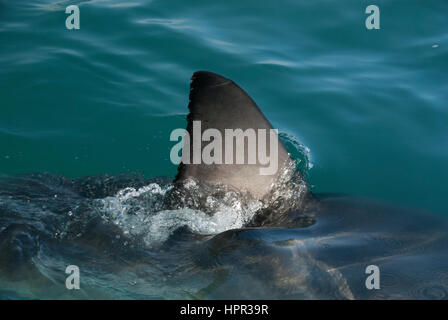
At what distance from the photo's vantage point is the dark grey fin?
4.19 meters

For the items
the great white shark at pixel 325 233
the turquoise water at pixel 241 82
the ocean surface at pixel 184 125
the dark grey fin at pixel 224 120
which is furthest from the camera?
the turquoise water at pixel 241 82

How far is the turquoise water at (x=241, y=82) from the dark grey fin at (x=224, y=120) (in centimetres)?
142

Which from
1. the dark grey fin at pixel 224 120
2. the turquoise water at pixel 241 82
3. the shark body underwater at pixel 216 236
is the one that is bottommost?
the shark body underwater at pixel 216 236

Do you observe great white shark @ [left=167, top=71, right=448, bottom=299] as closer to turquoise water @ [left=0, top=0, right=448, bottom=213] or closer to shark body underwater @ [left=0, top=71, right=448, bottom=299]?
shark body underwater @ [left=0, top=71, right=448, bottom=299]

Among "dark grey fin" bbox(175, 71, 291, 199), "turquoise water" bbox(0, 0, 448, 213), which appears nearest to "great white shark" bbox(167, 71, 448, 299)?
"dark grey fin" bbox(175, 71, 291, 199)

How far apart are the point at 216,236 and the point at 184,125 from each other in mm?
2614

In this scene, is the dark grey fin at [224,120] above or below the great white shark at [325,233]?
above

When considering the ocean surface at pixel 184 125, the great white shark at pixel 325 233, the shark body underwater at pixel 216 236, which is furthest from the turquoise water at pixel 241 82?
the great white shark at pixel 325 233

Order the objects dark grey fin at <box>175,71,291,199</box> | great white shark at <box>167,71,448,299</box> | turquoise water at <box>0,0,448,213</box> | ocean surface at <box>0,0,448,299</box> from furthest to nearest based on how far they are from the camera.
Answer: turquoise water at <box>0,0,448,213</box> < dark grey fin at <box>175,71,291,199</box> < ocean surface at <box>0,0,448,299</box> < great white shark at <box>167,71,448,299</box>

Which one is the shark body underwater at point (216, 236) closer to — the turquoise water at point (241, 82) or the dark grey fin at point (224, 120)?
the dark grey fin at point (224, 120)

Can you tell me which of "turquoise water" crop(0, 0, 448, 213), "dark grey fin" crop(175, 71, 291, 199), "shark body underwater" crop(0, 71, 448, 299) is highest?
"turquoise water" crop(0, 0, 448, 213)

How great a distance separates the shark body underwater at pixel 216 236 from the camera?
338cm

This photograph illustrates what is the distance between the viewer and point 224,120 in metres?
4.20

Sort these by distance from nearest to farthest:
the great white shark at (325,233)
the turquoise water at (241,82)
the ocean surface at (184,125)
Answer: the great white shark at (325,233) < the ocean surface at (184,125) < the turquoise water at (241,82)
